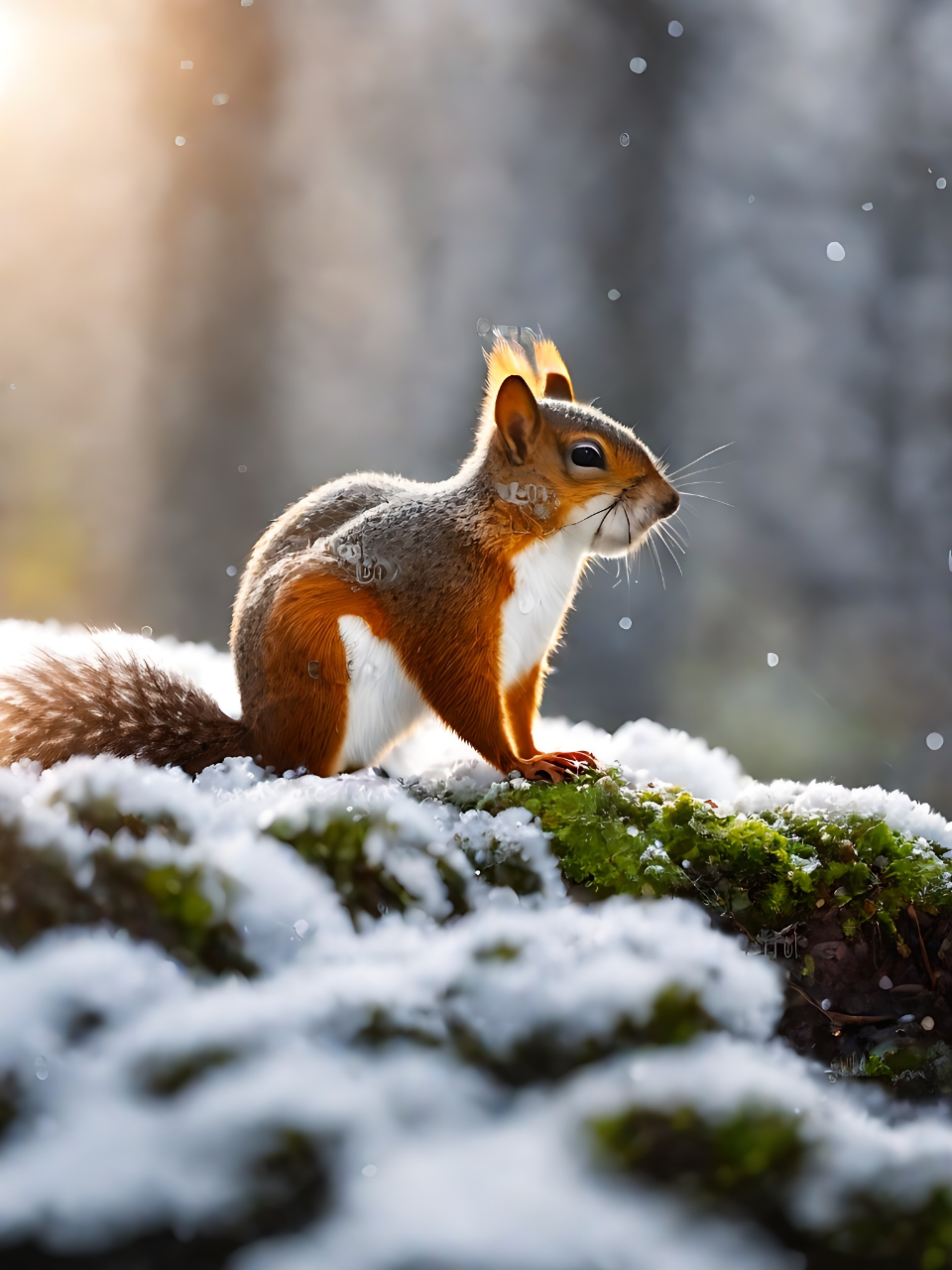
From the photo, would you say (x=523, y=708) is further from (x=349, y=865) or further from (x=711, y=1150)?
(x=711, y=1150)

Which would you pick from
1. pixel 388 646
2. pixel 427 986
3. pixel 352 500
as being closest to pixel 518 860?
pixel 427 986

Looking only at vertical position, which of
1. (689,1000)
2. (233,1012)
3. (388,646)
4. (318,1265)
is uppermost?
(388,646)

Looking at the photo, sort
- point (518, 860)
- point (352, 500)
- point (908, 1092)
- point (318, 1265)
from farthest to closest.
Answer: point (352, 500)
point (518, 860)
point (908, 1092)
point (318, 1265)

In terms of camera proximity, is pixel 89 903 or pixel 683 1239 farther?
pixel 89 903

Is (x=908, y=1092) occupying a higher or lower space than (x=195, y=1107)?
higher

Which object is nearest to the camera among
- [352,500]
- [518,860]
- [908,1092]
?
[908,1092]

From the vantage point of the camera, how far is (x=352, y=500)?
1.47 metres

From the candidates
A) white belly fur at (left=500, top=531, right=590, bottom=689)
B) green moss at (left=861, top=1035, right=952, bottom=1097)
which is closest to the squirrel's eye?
white belly fur at (left=500, top=531, right=590, bottom=689)

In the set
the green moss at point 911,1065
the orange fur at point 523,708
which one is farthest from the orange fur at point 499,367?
the green moss at point 911,1065

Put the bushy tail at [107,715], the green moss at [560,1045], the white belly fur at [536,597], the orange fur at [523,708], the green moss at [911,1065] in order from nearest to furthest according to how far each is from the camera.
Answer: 1. the green moss at [560,1045]
2. the green moss at [911,1065]
3. the bushy tail at [107,715]
4. the white belly fur at [536,597]
5. the orange fur at [523,708]

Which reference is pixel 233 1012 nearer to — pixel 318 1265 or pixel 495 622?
pixel 318 1265

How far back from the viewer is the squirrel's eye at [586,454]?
141 cm

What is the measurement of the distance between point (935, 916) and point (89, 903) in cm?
85

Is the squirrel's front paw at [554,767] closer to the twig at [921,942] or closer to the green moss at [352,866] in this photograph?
the green moss at [352,866]
